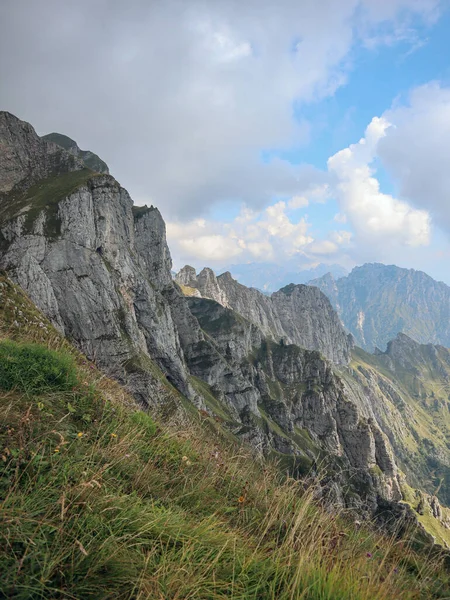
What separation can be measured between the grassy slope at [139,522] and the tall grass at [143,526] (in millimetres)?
17

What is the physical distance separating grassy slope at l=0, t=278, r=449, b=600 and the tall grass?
0.02 metres

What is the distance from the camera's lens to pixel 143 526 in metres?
3.69

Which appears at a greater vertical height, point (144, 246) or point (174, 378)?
point (144, 246)

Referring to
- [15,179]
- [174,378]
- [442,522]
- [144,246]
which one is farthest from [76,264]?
[442,522]

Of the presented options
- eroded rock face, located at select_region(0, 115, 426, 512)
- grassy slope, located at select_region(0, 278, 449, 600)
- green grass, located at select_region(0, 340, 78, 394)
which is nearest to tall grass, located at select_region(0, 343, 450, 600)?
grassy slope, located at select_region(0, 278, 449, 600)

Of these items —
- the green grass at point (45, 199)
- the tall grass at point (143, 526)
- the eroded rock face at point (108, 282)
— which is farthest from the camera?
the green grass at point (45, 199)

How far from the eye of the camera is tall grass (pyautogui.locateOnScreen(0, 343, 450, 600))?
9.93 ft

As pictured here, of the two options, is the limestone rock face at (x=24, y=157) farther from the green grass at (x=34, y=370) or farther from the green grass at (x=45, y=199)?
the green grass at (x=34, y=370)

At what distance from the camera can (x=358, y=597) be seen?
132 inches

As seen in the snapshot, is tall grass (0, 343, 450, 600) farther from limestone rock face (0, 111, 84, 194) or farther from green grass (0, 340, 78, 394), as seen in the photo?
limestone rock face (0, 111, 84, 194)

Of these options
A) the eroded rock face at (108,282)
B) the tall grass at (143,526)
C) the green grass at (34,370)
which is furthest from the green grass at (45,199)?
the tall grass at (143,526)

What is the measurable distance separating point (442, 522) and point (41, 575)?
26967 centimetres

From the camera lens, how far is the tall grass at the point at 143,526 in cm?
303

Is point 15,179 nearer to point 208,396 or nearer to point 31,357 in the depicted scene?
point 208,396
